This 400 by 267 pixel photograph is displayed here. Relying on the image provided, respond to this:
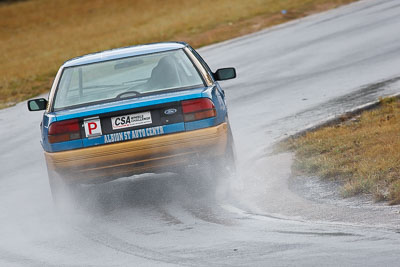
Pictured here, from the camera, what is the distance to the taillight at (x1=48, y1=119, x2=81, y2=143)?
7.84 m

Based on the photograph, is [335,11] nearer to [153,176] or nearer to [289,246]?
[153,176]

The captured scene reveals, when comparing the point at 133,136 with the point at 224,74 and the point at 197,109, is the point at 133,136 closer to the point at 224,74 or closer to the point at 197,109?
the point at 197,109

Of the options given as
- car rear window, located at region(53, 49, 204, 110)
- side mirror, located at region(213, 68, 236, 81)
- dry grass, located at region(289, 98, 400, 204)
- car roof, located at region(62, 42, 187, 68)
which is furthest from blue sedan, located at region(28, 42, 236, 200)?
side mirror, located at region(213, 68, 236, 81)

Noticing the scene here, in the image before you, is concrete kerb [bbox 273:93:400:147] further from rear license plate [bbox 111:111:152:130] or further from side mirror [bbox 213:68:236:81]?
rear license plate [bbox 111:111:152:130]

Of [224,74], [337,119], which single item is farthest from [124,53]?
[337,119]

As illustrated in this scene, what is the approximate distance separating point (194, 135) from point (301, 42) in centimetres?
1483

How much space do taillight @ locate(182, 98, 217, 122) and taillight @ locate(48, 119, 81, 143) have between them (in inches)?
37.7

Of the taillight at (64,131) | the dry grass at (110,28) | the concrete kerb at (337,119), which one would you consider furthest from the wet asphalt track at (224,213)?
the dry grass at (110,28)

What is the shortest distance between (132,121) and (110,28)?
34.3m

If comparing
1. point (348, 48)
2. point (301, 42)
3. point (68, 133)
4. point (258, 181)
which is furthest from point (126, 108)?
point (301, 42)

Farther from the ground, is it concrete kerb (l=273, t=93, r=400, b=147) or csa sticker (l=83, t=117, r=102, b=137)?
csa sticker (l=83, t=117, r=102, b=137)

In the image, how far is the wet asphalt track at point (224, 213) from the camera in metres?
6.11

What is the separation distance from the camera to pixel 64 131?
7855 millimetres

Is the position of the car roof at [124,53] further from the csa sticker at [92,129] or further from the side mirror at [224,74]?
the csa sticker at [92,129]
